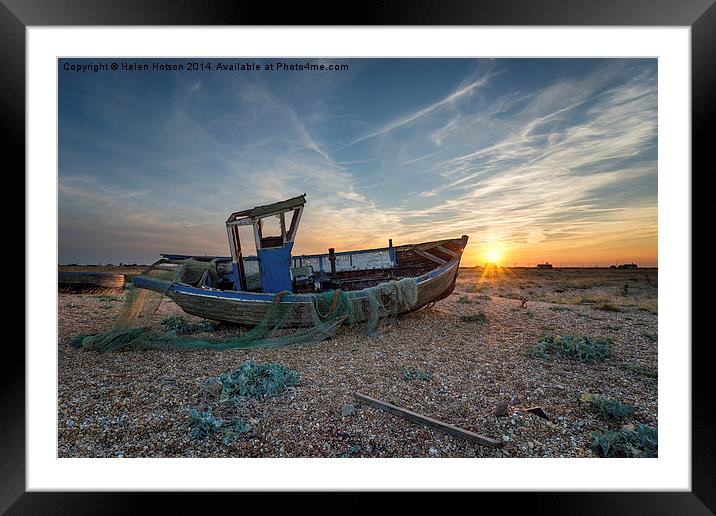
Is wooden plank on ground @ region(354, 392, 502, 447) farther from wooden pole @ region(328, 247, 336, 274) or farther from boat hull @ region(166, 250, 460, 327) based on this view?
wooden pole @ region(328, 247, 336, 274)

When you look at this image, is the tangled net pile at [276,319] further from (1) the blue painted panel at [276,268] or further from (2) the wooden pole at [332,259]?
(2) the wooden pole at [332,259]

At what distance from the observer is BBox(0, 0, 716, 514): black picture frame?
2076 mm

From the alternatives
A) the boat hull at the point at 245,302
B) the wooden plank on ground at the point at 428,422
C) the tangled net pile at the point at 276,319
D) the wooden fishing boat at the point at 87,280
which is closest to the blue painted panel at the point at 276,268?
the boat hull at the point at 245,302

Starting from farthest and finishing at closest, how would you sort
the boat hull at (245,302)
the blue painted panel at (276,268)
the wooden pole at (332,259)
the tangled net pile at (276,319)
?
1. the wooden pole at (332,259)
2. the blue painted panel at (276,268)
3. the boat hull at (245,302)
4. the tangled net pile at (276,319)

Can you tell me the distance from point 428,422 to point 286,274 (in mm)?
4162

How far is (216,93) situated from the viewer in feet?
14.2

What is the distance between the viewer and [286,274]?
19.8ft

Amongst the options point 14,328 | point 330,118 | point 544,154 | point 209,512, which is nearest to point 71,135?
point 14,328

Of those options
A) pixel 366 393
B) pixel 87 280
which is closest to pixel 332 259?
pixel 366 393

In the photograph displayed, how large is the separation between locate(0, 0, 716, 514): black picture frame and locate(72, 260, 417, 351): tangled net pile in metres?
2.65
